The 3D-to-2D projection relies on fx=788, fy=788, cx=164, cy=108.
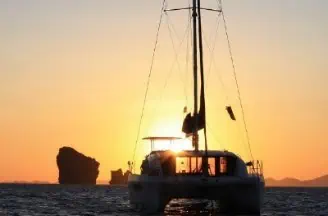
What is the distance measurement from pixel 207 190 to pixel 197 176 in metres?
0.91

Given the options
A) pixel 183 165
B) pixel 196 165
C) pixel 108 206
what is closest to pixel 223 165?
pixel 196 165

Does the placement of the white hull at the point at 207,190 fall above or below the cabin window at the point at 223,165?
below

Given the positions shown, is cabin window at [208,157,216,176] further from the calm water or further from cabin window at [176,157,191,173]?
the calm water

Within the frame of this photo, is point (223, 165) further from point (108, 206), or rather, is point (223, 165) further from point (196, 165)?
point (108, 206)

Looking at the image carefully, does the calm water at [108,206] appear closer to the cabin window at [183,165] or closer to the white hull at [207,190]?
the cabin window at [183,165]

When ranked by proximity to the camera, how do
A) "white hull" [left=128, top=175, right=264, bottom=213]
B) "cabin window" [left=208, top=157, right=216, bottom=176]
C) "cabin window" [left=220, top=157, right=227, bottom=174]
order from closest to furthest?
"white hull" [left=128, top=175, right=264, bottom=213]
"cabin window" [left=220, top=157, right=227, bottom=174]
"cabin window" [left=208, top=157, right=216, bottom=176]

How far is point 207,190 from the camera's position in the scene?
136ft

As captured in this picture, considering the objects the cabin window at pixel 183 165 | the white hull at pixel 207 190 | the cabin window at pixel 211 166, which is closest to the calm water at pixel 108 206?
the cabin window at pixel 211 166

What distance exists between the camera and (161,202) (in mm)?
42000

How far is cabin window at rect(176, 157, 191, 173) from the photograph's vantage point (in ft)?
145

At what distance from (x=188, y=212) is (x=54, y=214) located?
8.59 m

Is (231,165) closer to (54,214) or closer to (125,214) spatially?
(125,214)

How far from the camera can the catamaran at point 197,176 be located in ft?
135

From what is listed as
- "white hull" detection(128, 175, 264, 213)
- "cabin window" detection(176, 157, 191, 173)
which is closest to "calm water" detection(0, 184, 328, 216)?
"cabin window" detection(176, 157, 191, 173)
